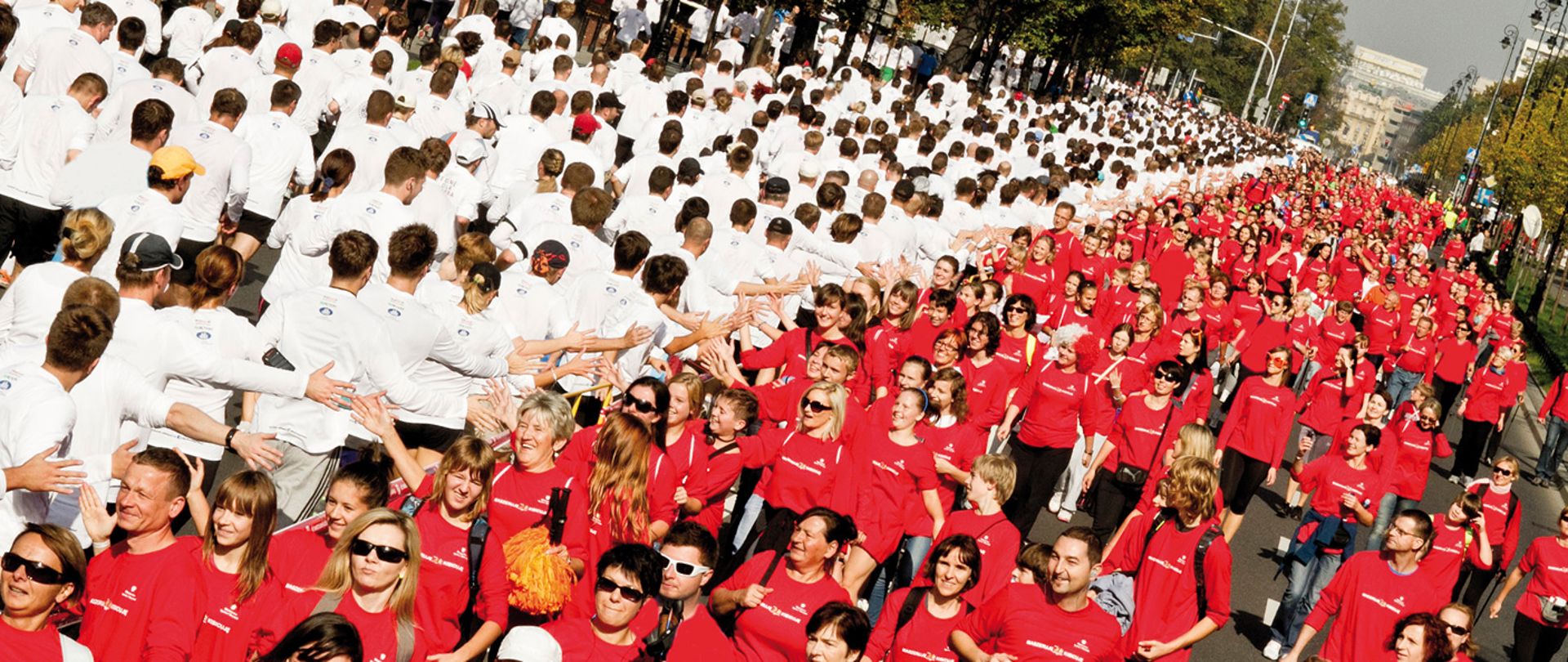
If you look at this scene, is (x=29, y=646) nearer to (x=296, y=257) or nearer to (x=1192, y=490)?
(x=296, y=257)

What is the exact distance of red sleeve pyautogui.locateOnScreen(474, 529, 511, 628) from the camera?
17.2 ft

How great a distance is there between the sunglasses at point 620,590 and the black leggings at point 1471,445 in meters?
13.6

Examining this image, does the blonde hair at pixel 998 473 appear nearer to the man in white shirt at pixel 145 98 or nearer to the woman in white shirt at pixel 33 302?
the woman in white shirt at pixel 33 302

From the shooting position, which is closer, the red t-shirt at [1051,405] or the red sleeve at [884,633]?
the red sleeve at [884,633]

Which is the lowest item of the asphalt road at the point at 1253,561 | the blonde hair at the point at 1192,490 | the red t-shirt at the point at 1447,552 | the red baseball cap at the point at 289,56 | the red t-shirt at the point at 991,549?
the asphalt road at the point at 1253,561

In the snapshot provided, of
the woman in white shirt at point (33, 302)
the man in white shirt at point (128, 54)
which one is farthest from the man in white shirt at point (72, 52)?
the woman in white shirt at point (33, 302)

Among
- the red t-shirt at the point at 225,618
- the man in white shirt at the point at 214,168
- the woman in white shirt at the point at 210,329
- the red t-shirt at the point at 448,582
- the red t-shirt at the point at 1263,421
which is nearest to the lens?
the red t-shirt at the point at 225,618

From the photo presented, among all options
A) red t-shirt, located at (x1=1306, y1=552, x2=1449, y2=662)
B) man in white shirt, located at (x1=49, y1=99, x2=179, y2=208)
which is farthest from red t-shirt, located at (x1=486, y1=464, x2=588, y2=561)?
red t-shirt, located at (x1=1306, y1=552, x2=1449, y2=662)

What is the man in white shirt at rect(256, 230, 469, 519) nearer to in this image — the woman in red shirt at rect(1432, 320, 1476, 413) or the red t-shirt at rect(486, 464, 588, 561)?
the red t-shirt at rect(486, 464, 588, 561)

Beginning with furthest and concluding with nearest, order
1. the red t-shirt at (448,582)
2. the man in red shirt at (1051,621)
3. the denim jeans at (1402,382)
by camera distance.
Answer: the denim jeans at (1402,382)
the man in red shirt at (1051,621)
the red t-shirt at (448,582)

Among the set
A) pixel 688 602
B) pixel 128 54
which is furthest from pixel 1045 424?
pixel 128 54

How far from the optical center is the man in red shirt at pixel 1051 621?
5.70m

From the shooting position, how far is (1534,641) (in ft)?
30.8

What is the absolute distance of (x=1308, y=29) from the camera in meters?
147
